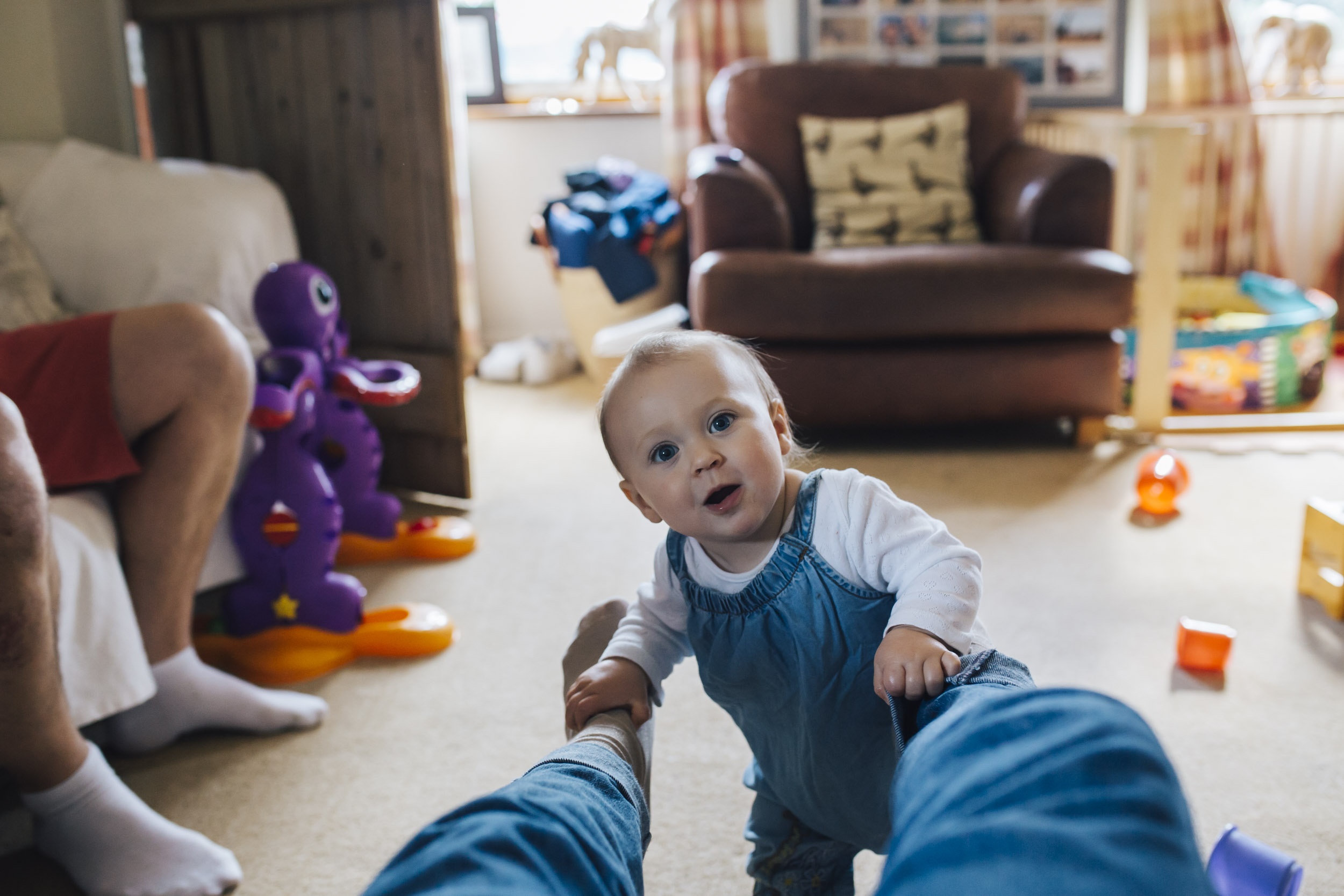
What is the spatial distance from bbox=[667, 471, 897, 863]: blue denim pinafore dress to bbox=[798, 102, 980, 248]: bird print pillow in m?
2.04

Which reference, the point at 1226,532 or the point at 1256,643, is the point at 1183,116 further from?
the point at 1256,643

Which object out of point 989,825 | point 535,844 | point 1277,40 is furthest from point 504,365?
point 989,825

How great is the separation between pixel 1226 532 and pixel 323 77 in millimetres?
1921

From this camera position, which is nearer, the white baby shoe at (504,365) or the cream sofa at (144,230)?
the cream sofa at (144,230)

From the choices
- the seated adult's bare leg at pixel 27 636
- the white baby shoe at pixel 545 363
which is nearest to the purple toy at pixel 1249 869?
the seated adult's bare leg at pixel 27 636

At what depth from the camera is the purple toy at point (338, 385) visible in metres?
1.58

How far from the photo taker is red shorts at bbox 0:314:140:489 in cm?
116

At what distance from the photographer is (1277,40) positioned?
339cm

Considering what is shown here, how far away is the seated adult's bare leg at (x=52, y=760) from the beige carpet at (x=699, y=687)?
7 centimetres

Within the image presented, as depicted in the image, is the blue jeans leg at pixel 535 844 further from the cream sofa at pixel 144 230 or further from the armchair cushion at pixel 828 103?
the armchair cushion at pixel 828 103

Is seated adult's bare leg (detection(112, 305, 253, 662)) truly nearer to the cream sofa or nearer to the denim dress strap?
the cream sofa

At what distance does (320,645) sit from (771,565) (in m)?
0.95

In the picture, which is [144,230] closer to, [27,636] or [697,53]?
[27,636]

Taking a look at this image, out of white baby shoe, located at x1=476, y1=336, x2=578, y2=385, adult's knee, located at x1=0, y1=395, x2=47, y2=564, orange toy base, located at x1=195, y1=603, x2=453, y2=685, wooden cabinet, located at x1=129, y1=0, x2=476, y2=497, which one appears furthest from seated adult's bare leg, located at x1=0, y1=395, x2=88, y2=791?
white baby shoe, located at x1=476, y1=336, x2=578, y2=385
